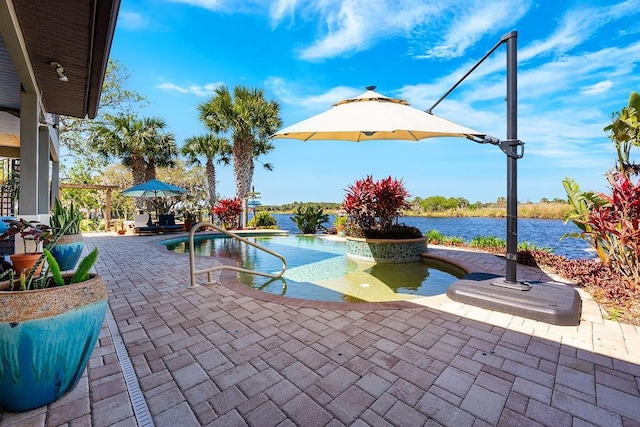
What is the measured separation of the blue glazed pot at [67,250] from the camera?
16.1 feet

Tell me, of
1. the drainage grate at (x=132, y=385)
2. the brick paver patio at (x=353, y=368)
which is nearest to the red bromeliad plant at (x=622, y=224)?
the brick paver patio at (x=353, y=368)

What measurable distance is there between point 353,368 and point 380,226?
601 centimetres

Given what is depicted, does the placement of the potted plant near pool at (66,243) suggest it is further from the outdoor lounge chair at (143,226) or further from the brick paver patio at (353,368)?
the outdoor lounge chair at (143,226)

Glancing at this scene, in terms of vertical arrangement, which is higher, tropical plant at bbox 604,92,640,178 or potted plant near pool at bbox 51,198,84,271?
tropical plant at bbox 604,92,640,178

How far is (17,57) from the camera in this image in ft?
12.1

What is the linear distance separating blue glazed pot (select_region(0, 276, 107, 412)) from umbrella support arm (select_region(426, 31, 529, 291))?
4.16m

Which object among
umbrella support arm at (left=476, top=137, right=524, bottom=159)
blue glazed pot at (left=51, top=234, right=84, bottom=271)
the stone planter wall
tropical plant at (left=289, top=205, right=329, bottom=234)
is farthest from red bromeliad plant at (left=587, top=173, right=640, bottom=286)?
tropical plant at (left=289, top=205, right=329, bottom=234)

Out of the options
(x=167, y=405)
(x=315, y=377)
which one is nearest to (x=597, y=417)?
(x=315, y=377)

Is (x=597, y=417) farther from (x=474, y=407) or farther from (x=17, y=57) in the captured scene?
(x=17, y=57)

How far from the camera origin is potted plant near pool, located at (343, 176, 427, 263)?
7.24 metres

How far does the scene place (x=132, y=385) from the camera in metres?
1.98

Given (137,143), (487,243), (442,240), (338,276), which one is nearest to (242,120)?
(137,143)

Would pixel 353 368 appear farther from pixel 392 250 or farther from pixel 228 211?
pixel 228 211

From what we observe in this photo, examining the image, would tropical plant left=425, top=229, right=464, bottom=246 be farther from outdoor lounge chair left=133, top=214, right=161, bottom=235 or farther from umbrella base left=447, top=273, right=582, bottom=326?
outdoor lounge chair left=133, top=214, right=161, bottom=235
